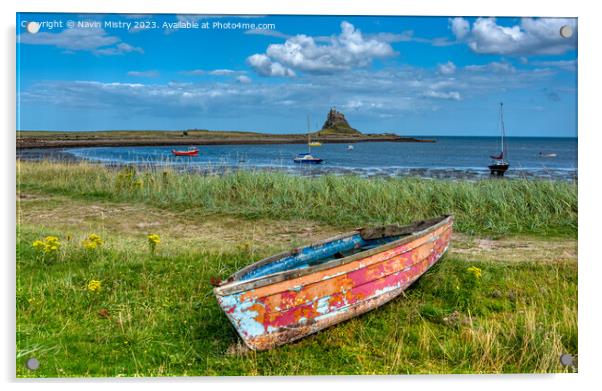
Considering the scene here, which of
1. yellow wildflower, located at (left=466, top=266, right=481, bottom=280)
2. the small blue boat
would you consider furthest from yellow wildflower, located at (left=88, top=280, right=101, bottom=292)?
the small blue boat

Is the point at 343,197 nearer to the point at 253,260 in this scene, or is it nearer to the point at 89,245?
the point at 253,260

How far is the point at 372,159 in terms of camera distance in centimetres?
1196

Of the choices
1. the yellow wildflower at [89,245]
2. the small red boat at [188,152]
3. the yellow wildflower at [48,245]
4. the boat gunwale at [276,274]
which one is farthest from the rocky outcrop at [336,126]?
the small red boat at [188,152]

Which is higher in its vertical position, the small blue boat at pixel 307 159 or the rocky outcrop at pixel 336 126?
the rocky outcrop at pixel 336 126

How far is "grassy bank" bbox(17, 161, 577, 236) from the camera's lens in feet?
25.2

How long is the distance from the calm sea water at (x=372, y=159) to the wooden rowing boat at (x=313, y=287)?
280cm

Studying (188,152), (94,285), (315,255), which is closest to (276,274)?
(315,255)

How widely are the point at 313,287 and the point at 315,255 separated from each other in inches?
49.2

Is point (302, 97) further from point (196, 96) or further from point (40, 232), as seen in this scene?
point (40, 232)

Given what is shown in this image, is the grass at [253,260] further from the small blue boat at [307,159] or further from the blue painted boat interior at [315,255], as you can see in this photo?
the small blue boat at [307,159]

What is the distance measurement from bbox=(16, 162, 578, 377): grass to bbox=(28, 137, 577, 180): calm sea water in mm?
660

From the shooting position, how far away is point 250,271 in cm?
493

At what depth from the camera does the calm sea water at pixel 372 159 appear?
29.5ft

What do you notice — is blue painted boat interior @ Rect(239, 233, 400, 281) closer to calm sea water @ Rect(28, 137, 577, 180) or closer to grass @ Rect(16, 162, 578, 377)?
grass @ Rect(16, 162, 578, 377)
